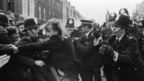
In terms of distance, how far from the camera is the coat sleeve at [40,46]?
5180mm

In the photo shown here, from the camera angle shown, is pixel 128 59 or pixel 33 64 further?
pixel 33 64

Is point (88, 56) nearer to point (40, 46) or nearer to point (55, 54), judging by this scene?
point (55, 54)

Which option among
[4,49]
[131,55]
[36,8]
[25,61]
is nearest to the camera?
[4,49]

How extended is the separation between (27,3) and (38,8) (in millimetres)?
8451

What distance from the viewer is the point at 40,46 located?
17.6 feet

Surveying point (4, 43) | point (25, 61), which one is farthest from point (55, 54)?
point (4, 43)

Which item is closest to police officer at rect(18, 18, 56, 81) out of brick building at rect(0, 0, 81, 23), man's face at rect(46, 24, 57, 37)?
man's face at rect(46, 24, 57, 37)

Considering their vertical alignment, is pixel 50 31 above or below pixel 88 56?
above

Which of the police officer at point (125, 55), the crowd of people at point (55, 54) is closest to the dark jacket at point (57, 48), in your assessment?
the crowd of people at point (55, 54)

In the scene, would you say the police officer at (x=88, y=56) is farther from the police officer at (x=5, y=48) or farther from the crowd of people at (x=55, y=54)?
the police officer at (x=5, y=48)

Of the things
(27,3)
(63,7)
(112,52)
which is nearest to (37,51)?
(112,52)

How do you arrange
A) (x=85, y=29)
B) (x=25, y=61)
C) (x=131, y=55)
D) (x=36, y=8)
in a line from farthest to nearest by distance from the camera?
(x=36, y=8), (x=85, y=29), (x=25, y=61), (x=131, y=55)

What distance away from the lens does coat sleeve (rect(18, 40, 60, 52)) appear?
5.18 m

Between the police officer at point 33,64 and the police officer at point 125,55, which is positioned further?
the police officer at point 33,64
